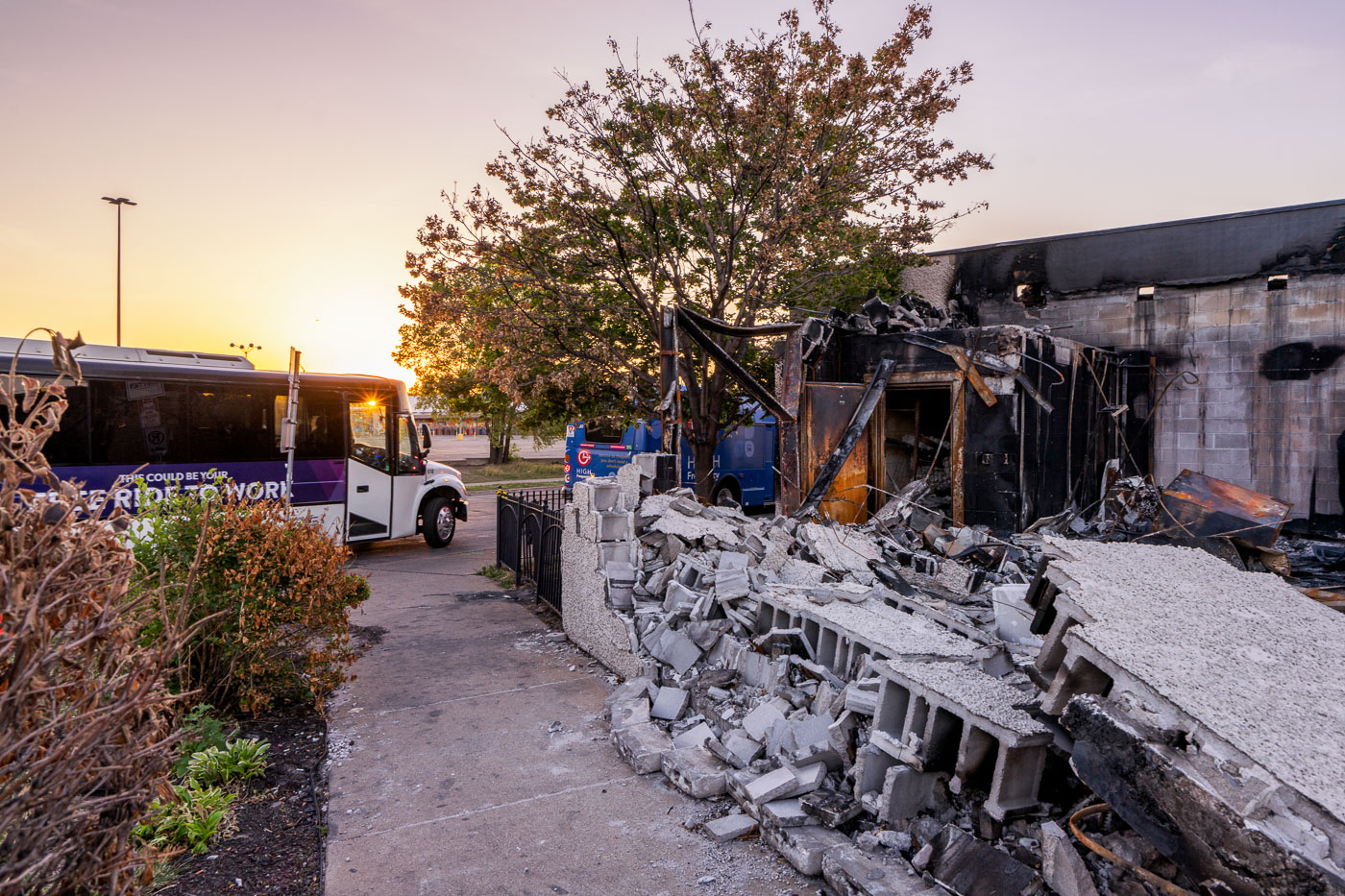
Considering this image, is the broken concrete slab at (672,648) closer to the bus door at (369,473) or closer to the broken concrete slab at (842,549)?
the broken concrete slab at (842,549)

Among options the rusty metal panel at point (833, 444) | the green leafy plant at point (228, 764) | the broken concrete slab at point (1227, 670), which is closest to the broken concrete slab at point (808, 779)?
the broken concrete slab at point (1227, 670)

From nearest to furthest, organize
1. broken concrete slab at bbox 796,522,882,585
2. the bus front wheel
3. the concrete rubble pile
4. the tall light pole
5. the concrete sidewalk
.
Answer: the concrete rubble pile
the concrete sidewalk
broken concrete slab at bbox 796,522,882,585
the bus front wheel
the tall light pole

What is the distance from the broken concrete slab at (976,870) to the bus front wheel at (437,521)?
1213 centimetres

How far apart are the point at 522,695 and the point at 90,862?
4220mm

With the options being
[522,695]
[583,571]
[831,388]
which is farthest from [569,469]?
[522,695]

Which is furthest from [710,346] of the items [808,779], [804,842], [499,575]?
[804,842]

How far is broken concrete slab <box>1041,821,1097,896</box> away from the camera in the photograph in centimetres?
289

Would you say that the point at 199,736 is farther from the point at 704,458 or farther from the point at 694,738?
the point at 704,458

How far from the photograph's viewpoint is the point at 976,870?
317 centimetres

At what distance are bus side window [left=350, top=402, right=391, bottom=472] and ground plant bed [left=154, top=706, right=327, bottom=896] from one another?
8.54m

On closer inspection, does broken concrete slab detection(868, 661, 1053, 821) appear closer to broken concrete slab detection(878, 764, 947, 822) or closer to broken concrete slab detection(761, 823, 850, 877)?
broken concrete slab detection(878, 764, 947, 822)

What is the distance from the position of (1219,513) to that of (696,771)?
25.1 feet

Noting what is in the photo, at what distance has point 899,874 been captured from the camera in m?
3.30

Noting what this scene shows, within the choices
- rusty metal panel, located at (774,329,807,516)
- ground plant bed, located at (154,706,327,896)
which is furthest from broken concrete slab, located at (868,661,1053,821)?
rusty metal panel, located at (774,329,807,516)
